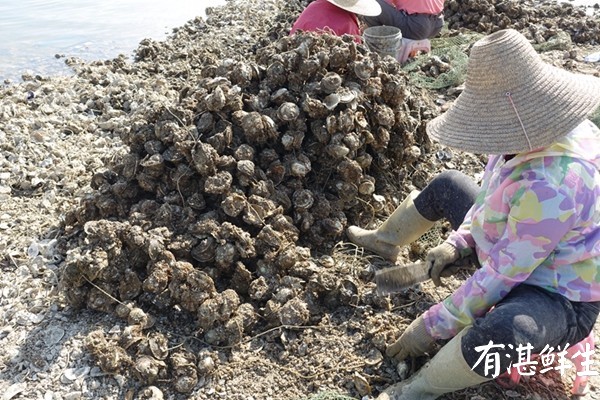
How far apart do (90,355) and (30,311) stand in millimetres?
507

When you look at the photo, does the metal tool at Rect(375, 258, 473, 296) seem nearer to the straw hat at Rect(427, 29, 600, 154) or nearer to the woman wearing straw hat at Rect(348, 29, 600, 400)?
the woman wearing straw hat at Rect(348, 29, 600, 400)

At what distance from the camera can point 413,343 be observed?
2.63m

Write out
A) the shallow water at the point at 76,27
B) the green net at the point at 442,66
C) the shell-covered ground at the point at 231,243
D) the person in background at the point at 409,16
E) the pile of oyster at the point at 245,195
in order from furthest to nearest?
the shallow water at the point at 76,27, the person in background at the point at 409,16, the green net at the point at 442,66, the pile of oyster at the point at 245,195, the shell-covered ground at the point at 231,243

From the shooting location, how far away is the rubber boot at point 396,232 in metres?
3.18

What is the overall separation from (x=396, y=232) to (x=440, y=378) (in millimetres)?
1003

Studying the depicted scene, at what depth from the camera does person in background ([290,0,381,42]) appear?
17.3 ft

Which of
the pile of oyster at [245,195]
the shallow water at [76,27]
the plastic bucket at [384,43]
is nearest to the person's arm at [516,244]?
the pile of oyster at [245,195]

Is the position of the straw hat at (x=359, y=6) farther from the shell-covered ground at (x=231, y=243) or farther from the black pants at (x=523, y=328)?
the black pants at (x=523, y=328)

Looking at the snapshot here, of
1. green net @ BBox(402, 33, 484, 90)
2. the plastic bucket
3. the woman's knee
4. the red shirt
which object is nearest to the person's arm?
the woman's knee

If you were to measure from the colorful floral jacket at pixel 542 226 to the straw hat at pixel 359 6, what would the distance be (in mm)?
3184

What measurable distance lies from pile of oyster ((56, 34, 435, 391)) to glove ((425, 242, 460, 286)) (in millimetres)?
463

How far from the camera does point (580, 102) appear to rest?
217 cm

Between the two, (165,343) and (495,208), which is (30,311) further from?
(495,208)

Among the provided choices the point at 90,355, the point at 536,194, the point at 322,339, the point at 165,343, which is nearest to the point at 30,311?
the point at 90,355
